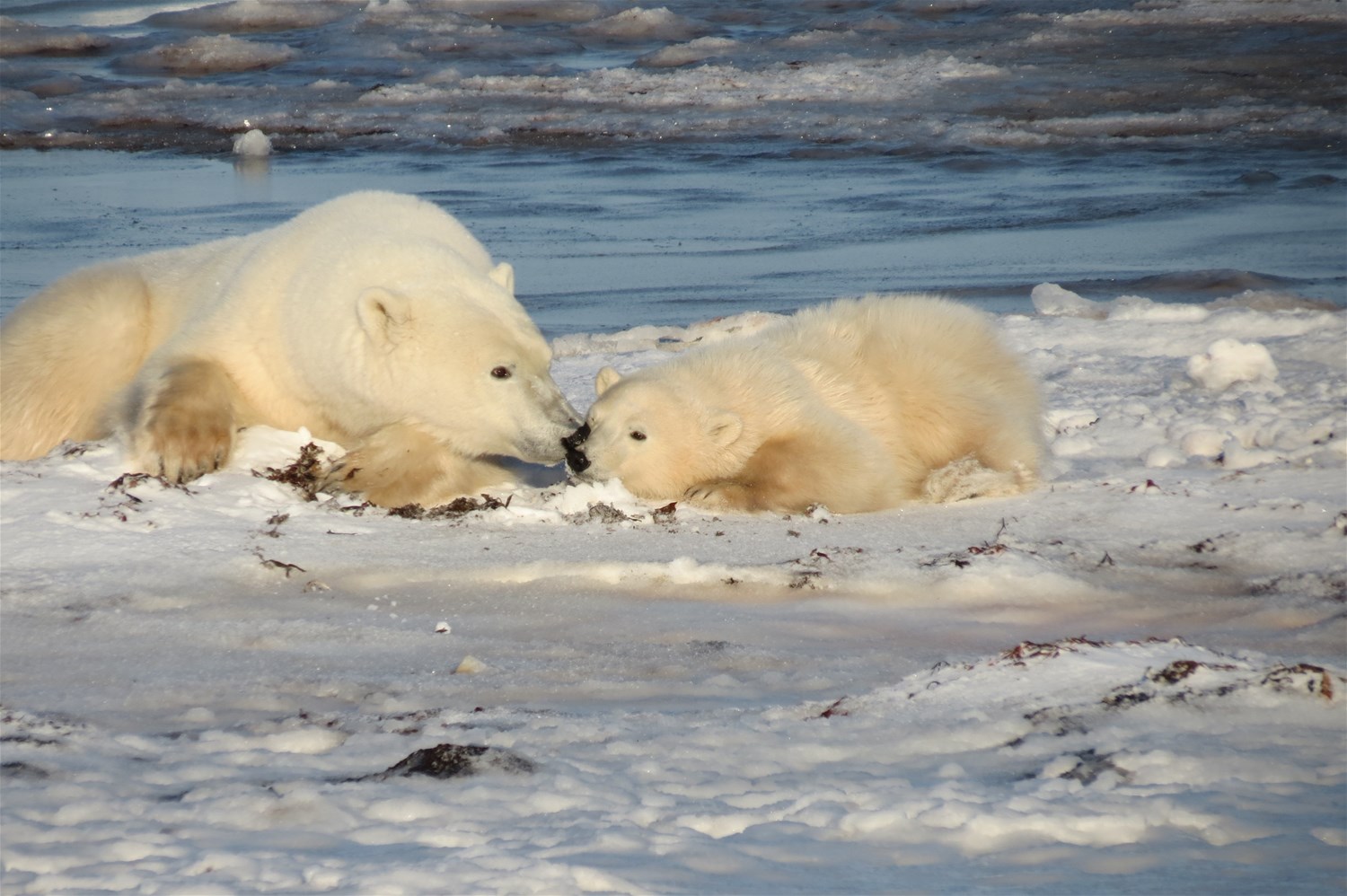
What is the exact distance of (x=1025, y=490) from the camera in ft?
15.6

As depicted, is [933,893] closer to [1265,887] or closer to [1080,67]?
[1265,887]

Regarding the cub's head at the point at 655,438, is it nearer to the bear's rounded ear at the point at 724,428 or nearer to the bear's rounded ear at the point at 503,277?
the bear's rounded ear at the point at 724,428

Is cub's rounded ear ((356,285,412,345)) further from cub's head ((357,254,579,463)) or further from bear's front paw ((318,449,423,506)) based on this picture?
bear's front paw ((318,449,423,506))

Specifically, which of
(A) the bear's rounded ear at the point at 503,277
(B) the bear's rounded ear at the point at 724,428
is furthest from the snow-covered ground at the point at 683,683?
(A) the bear's rounded ear at the point at 503,277

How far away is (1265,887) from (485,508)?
2.83 metres

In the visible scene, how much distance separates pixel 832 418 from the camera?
4805mm

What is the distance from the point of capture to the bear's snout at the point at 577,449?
439 cm

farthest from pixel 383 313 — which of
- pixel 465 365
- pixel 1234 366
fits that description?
pixel 1234 366

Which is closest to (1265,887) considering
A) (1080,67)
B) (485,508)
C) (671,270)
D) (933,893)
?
(933,893)

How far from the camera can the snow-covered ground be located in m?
2.03

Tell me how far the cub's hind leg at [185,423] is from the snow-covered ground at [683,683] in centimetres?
9

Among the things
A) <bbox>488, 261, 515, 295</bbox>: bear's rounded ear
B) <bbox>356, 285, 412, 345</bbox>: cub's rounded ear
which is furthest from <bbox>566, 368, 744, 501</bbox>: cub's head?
<bbox>356, 285, 412, 345</bbox>: cub's rounded ear

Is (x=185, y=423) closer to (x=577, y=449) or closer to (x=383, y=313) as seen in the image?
(x=383, y=313)

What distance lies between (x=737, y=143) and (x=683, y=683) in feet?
40.5
